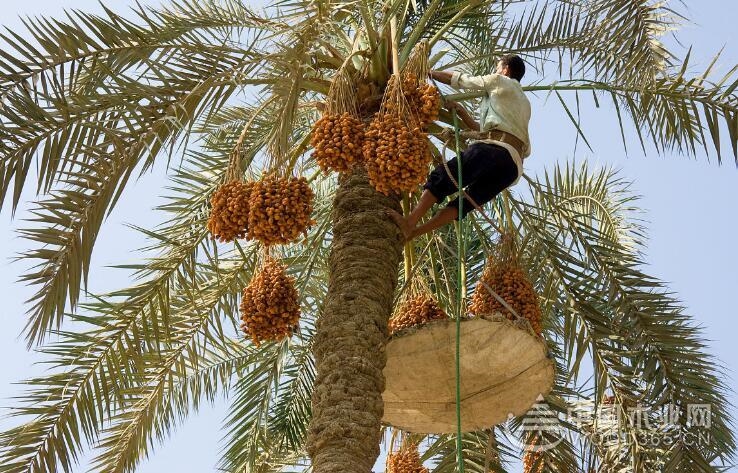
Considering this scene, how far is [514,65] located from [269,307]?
2122 millimetres

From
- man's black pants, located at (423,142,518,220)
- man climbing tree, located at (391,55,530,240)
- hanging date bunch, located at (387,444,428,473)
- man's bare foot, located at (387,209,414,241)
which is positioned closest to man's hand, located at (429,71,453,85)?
man climbing tree, located at (391,55,530,240)

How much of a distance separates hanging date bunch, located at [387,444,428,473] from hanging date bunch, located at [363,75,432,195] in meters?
2.05

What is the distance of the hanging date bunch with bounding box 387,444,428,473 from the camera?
22.2 feet

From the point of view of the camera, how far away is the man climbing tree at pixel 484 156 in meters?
6.10

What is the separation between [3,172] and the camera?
5664mm

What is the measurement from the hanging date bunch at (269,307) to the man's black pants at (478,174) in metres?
0.94

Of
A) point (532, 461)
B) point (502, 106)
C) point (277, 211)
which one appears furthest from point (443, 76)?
point (532, 461)

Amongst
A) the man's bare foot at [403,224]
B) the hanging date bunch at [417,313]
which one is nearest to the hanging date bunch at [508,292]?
the hanging date bunch at [417,313]

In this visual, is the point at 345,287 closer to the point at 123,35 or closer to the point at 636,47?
the point at 123,35

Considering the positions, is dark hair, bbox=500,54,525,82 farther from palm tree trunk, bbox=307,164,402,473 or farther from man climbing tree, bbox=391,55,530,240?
palm tree trunk, bbox=307,164,402,473

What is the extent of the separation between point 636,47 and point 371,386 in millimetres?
2608

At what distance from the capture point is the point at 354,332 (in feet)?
18.6

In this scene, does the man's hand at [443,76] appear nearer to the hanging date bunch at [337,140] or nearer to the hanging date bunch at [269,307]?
the hanging date bunch at [337,140]

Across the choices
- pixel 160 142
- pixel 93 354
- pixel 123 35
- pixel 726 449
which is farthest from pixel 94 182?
pixel 726 449
